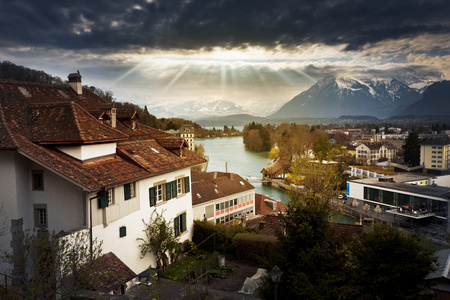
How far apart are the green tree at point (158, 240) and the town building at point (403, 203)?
30.1 m

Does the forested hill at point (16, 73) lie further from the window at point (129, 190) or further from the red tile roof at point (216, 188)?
the window at point (129, 190)

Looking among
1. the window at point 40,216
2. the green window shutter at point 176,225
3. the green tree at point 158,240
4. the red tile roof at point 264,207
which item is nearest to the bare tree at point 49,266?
the window at point 40,216

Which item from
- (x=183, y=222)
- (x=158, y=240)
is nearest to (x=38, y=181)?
(x=158, y=240)

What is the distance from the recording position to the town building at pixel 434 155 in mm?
77062

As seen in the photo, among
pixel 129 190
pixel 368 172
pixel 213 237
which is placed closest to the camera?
pixel 129 190

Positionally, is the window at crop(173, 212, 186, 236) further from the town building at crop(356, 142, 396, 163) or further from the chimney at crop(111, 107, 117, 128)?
the town building at crop(356, 142, 396, 163)

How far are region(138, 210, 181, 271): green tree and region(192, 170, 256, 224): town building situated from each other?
8.48m

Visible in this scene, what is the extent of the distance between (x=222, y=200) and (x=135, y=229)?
13618 millimetres

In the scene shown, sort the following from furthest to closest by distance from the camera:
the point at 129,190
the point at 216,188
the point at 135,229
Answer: the point at 216,188
the point at 135,229
the point at 129,190

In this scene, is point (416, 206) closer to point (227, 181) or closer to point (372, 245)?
point (227, 181)

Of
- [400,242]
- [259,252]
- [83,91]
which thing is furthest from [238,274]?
[83,91]

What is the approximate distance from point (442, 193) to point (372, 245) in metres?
35.1

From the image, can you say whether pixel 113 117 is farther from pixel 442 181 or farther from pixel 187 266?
pixel 442 181

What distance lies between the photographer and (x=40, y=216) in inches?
472
